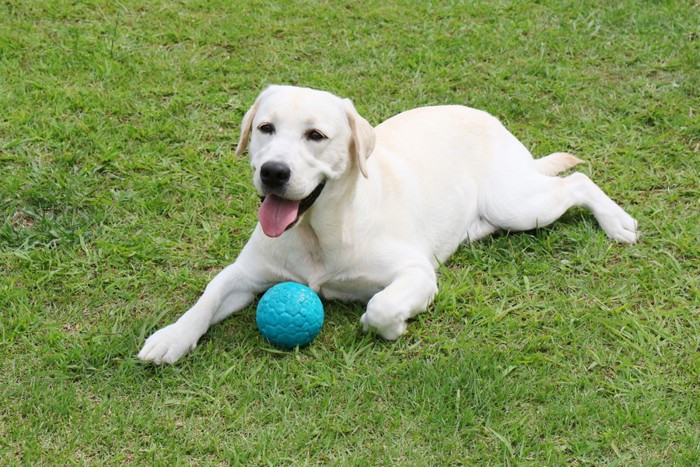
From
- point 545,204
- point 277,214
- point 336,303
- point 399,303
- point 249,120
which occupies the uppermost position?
point 249,120

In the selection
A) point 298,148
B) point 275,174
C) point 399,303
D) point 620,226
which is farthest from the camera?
point 620,226

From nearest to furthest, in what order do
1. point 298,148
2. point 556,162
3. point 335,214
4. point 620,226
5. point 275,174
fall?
point 275,174 < point 298,148 < point 335,214 < point 620,226 < point 556,162

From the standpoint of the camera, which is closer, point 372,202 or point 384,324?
point 384,324

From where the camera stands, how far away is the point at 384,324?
4.05m

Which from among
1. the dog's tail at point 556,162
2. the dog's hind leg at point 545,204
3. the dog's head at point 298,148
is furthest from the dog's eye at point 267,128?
the dog's tail at point 556,162

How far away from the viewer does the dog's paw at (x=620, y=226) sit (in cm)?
490

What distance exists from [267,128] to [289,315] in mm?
875

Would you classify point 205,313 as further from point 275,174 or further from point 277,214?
point 275,174

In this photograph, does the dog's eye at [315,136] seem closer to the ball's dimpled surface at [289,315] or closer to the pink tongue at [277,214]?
the pink tongue at [277,214]

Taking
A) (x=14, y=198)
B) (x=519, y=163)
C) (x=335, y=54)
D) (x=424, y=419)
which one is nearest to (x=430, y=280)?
(x=424, y=419)

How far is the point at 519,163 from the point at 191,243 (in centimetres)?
199

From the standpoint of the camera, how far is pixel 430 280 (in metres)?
4.32

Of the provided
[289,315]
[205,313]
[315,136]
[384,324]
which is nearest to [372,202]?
[315,136]

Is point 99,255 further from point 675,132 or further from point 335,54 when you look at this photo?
point 675,132
